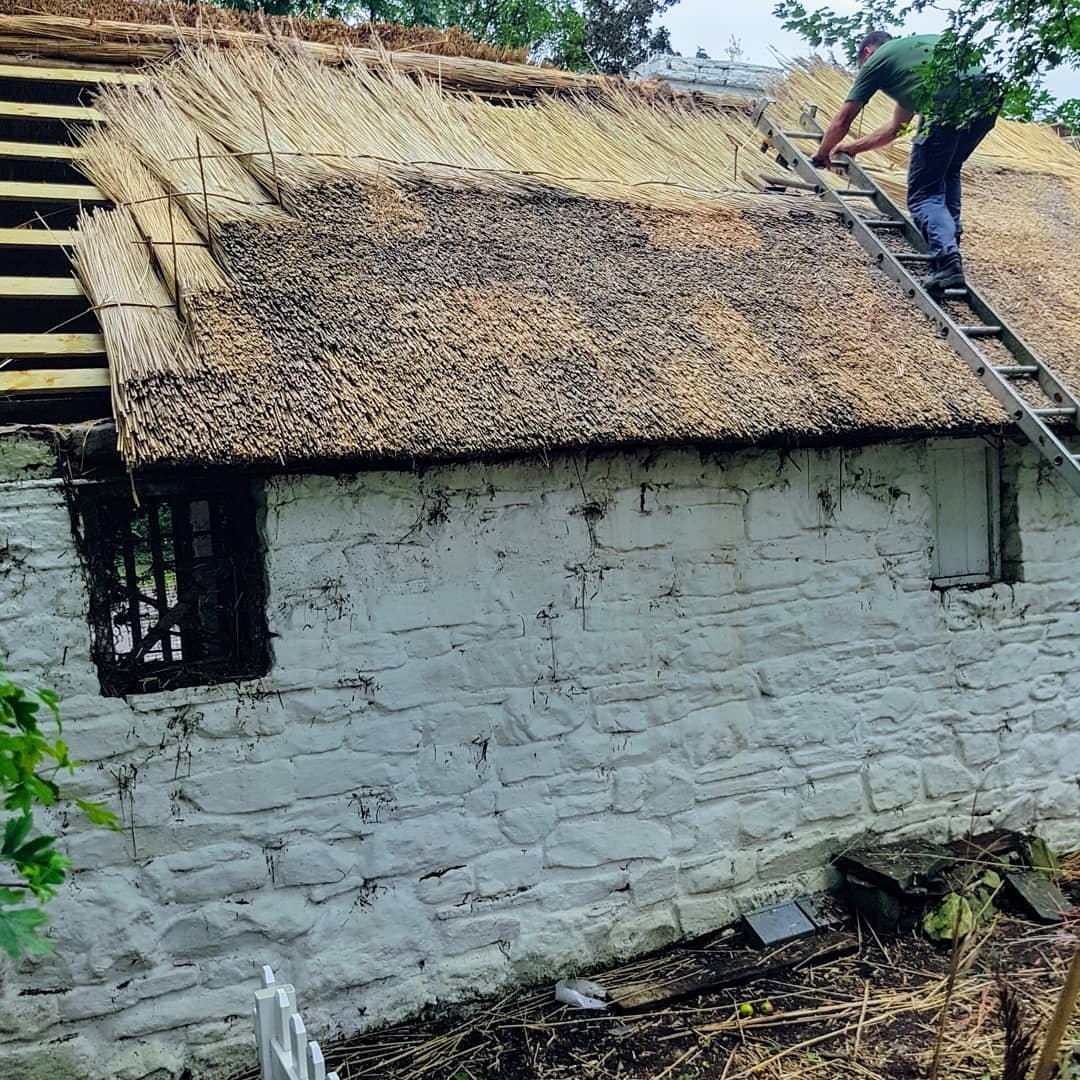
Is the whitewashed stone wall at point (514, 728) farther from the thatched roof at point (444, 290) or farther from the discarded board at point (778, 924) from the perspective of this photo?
the thatched roof at point (444, 290)

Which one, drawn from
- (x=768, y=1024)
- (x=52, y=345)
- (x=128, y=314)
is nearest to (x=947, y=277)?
(x=768, y=1024)

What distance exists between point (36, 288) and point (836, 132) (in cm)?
397

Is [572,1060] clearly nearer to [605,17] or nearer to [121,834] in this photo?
[121,834]

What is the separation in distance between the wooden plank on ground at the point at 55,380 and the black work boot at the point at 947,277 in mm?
3581

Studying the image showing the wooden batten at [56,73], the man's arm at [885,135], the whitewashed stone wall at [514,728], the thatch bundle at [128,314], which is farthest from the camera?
the man's arm at [885,135]

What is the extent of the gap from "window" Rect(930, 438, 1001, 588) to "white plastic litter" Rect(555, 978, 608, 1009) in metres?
2.33

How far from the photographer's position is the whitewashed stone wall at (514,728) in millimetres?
3152

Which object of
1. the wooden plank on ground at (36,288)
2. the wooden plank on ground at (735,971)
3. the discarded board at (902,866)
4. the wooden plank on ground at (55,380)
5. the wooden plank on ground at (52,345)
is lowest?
the wooden plank on ground at (735,971)

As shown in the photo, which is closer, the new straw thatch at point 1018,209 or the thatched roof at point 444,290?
the thatched roof at point 444,290

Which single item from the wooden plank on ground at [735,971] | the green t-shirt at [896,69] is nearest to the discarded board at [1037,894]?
the wooden plank on ground at [735,971]

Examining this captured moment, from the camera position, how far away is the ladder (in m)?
4.07

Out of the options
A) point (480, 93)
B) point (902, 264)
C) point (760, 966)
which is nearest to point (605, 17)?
point (480, 93)

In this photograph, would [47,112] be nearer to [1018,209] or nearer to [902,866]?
[902,866]

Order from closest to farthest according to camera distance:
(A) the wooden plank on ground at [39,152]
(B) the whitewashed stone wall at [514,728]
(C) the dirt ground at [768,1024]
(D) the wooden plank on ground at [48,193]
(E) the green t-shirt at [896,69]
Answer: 1. (B) the whitewashed stone wall at [514,728]
2. (C) the dirt ground at [768,1024]
3. (D) the wooden plank on ground at [48,193]
4. (A) the wooden plank on ground at [39,152]
5. (E) the green t-shirt at [896,69]
